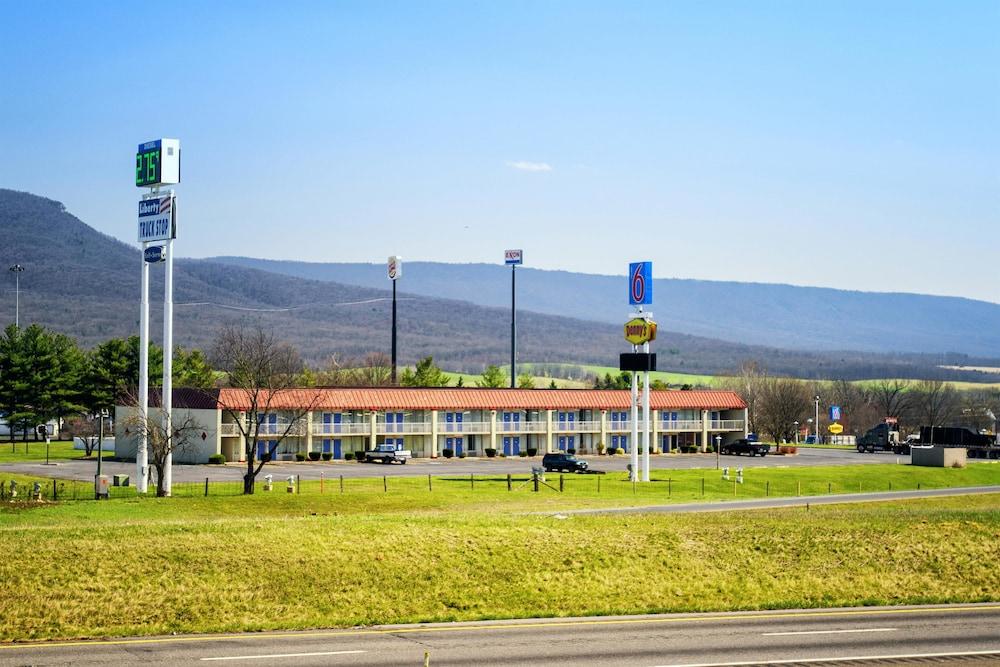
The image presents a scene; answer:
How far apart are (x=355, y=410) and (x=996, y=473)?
58242 mm

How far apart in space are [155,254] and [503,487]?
87.3ft

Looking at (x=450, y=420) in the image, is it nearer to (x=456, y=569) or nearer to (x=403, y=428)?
(x=403, y=428)

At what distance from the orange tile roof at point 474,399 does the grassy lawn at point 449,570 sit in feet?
202

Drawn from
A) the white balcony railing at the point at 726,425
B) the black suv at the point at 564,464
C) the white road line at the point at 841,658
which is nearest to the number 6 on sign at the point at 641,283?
the black suv at the point at 564,464

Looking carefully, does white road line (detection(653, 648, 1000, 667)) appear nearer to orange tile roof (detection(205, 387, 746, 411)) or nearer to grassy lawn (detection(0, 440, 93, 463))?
orange tile roof (detection(205, 387, 746, 411))

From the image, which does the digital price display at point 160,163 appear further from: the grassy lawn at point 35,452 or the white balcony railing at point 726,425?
the white balcony railing at point 726,425

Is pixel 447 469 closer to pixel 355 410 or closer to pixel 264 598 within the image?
pixel 355 410

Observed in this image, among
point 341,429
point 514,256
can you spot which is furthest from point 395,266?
point 341,429

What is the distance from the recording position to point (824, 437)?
191250 mm

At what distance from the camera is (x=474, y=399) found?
402 ft

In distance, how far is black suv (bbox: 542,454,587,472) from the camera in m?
99.4

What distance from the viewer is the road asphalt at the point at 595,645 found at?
94.5 feet

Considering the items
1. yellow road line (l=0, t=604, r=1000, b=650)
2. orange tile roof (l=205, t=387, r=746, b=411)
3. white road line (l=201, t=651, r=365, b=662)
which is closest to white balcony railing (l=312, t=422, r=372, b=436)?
orange tile roof (l=205, t=387, r=746, b=411)

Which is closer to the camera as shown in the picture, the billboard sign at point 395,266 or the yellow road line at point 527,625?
the yellow road line at point 527,625
